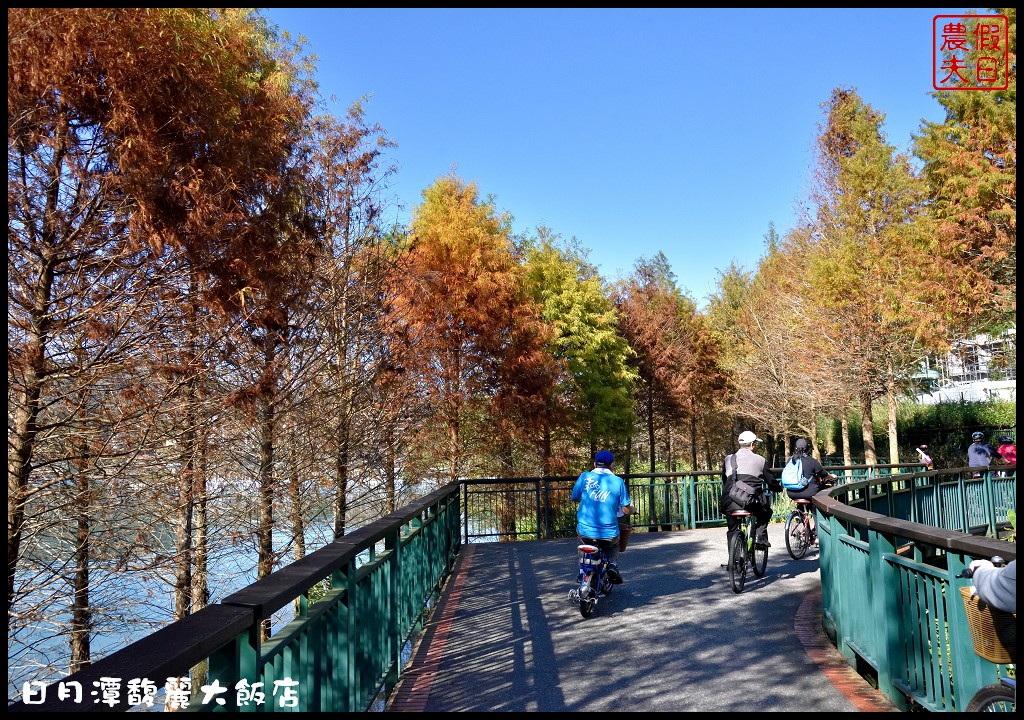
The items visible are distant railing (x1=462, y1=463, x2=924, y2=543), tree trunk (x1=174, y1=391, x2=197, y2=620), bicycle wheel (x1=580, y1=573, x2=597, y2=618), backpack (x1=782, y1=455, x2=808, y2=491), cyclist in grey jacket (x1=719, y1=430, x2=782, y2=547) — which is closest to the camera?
bicycle wheel (x1=580, y1=573, x2=597, y2=618)

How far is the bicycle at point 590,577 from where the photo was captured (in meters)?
7.41

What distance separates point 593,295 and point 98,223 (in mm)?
20536

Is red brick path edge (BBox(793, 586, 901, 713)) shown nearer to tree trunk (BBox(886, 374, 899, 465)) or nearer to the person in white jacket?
the person in white jacket

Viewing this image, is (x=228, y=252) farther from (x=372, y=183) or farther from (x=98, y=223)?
(x=372, y=183)

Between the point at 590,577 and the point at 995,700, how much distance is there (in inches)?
176

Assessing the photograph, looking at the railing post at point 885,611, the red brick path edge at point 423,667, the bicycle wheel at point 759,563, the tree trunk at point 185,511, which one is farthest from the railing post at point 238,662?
the bicycle wheel at point 759,563

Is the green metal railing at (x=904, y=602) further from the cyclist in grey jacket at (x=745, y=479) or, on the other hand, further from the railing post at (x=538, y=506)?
the railing post at (x=538, y=506)

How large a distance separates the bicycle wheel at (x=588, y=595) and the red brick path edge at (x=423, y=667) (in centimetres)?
139

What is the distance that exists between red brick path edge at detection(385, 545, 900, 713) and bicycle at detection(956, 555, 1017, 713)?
1.45 meters

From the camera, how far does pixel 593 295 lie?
2686 cm

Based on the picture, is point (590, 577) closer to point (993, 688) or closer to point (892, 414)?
point (993, 688)

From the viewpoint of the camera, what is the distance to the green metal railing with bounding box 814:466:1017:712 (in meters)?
3.87

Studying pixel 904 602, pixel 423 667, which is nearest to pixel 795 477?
pixel 904 602

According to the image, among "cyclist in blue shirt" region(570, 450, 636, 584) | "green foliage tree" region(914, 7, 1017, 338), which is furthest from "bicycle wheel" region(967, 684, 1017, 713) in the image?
"green foliage tree" region(914, 7, 1017, 338)
